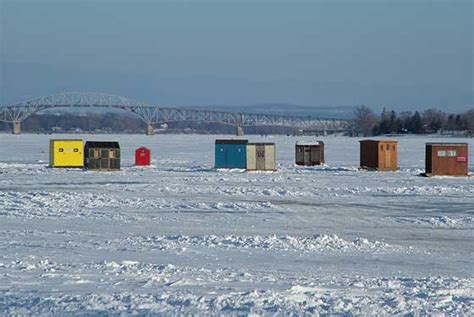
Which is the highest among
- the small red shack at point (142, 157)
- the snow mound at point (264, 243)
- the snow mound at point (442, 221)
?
the small red shack at point (142, 157)

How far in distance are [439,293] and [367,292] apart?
0.97 meters

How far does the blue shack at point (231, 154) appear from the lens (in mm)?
46000

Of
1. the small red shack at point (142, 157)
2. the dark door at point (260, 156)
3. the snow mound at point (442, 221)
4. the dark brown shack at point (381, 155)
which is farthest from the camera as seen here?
the small red shack at point (142, 157)

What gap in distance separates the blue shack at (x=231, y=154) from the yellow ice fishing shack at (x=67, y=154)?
7.75 metres

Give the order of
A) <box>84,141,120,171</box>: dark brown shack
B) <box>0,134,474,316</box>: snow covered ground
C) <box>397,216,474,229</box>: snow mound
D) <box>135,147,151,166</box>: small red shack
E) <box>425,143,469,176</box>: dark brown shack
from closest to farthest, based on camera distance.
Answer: <box>0,134,474,316</box>: snow covered ground, <box>397,216,474,229</box>: snow mound, <box>425,143,469,176</box>: dark brown shack, <box>84,141,120,171</box>: dark brown shack, <box>135,147,151,166</box>: small red shack

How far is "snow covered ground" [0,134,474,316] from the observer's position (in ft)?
35.9

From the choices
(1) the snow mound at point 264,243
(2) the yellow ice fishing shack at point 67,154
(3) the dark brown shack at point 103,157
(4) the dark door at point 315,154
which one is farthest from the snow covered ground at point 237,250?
(4) the dark door at point 315,154

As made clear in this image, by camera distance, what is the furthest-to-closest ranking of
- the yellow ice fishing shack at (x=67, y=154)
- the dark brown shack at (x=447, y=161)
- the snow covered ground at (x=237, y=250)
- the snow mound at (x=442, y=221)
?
the yellow ice fishing shack at (x=67, y=154) < the dark brown shack at (x=447, y=161) < the snow mound at (x=442, y=221) < the snow covered ground at (x=237, y=250)

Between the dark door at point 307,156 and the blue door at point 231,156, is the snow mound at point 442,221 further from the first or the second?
the dark door at point 307,156

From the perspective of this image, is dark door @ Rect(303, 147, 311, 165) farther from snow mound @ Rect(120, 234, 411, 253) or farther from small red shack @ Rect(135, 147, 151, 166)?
snow mound @ Rect(120, 234, 411, 253)

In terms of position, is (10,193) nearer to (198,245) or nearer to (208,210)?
(208,210)

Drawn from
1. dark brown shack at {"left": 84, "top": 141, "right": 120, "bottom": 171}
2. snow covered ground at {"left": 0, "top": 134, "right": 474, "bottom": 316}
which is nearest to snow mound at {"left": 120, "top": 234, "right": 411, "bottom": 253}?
snow covered ground at {"left": 0, "top": 134, "right": 474, "bottom": 316}

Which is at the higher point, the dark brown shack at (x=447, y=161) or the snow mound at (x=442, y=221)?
the dark brown shack at (x=447, y=161)

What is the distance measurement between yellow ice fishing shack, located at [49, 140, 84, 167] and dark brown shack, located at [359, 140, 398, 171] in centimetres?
1571
